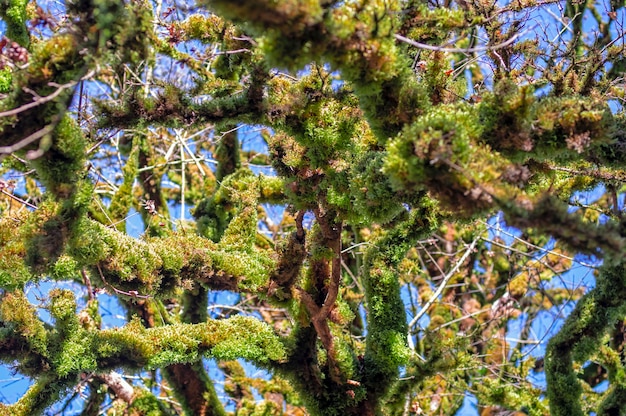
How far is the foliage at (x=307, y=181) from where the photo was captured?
9.88 feet

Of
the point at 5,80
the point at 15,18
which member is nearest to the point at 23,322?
the point at 5,80

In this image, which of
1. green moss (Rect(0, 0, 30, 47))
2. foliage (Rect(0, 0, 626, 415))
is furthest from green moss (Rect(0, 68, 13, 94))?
green moss (Rect(0, 0, 30, 47))

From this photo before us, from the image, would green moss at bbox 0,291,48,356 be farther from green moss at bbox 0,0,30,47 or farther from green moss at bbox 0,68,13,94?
green moss at bbox 0,0,30,47

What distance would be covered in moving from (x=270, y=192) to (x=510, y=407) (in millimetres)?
3235

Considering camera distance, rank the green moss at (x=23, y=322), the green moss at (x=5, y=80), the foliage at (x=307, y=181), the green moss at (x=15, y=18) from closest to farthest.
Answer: the foliage at (x=307, y=181) < the green moss at (x=5, y=80) < the green moss at (x=23, y=322) < the green moss at (x=15, y=18)

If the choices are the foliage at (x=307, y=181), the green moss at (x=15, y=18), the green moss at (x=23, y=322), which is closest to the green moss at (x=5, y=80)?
the foliage at (x=307, y=181)

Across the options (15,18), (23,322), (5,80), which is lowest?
(23,322)

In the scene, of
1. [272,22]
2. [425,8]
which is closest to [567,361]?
[425,8]

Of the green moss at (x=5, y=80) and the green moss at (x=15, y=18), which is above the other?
the green moss at (x=15, y=18)

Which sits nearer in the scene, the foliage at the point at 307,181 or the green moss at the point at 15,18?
the foliage at the point at 307,181

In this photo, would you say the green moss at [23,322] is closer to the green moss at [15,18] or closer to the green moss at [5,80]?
the green moss at [5,80]

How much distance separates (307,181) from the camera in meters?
4.56

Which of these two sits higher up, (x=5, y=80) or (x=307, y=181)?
(x=5, y=80)

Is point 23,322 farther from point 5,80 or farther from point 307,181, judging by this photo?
point 307,181
